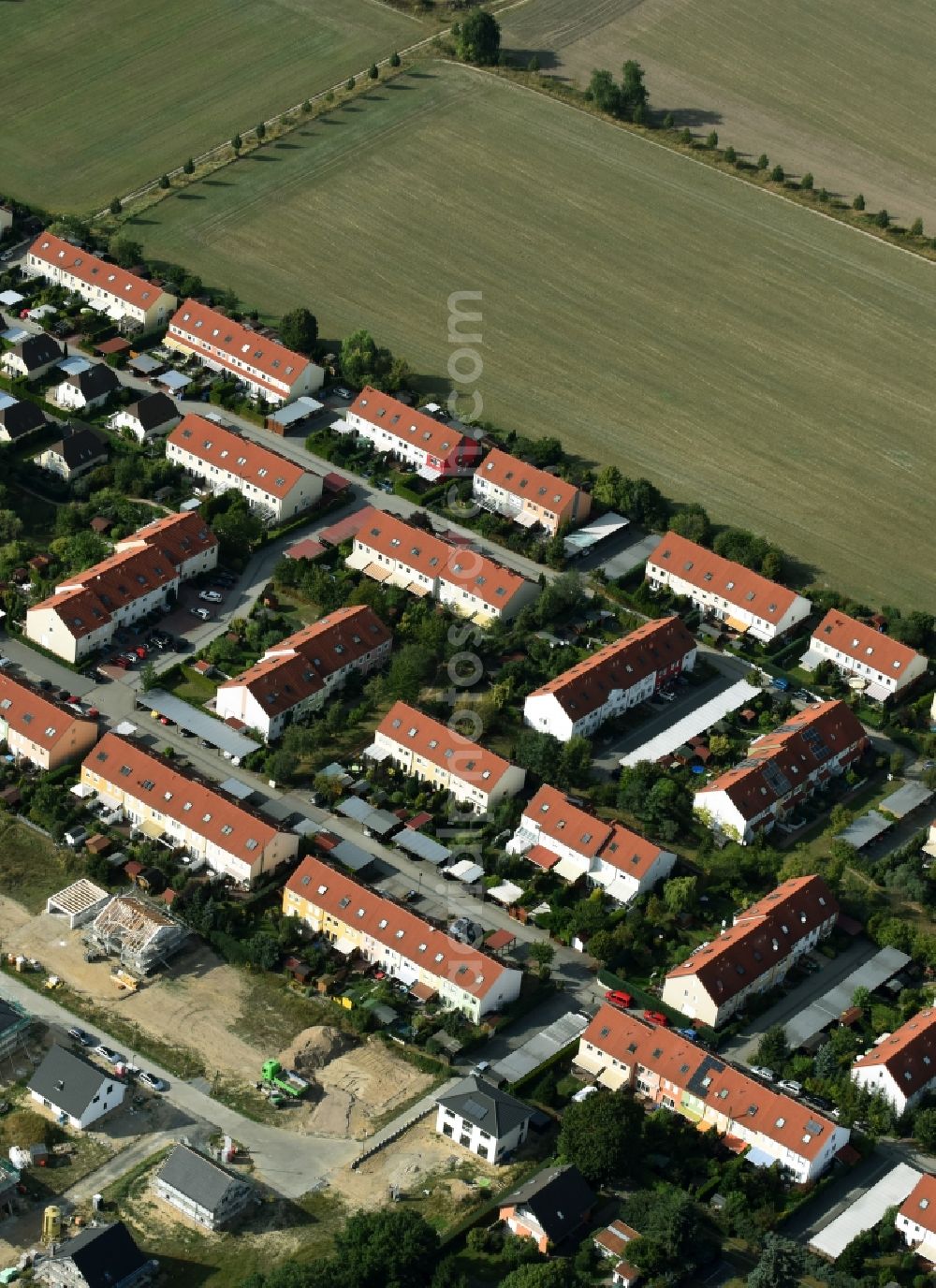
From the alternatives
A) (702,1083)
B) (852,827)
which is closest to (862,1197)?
(702,1083)

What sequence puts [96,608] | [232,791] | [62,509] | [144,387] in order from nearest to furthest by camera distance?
[232,791] → [96,608] → [62,509] → [144,387]

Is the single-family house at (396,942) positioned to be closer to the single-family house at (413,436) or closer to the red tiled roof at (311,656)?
the red tiled roof at (311,656)

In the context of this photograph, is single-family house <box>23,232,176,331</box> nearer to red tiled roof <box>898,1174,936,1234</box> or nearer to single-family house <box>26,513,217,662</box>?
single-family house <box>26,513,217,662</box>

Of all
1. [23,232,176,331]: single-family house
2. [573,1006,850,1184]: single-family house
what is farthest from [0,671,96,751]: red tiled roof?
[23,232,176,331]: single-family house

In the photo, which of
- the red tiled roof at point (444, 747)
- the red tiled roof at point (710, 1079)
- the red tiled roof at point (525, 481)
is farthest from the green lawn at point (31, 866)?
the red tiled roof at point (525, 481)

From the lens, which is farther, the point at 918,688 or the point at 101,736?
the point at 918,688

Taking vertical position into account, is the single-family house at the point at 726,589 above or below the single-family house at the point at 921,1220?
above

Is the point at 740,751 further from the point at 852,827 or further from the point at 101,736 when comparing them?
the point at 101,736
